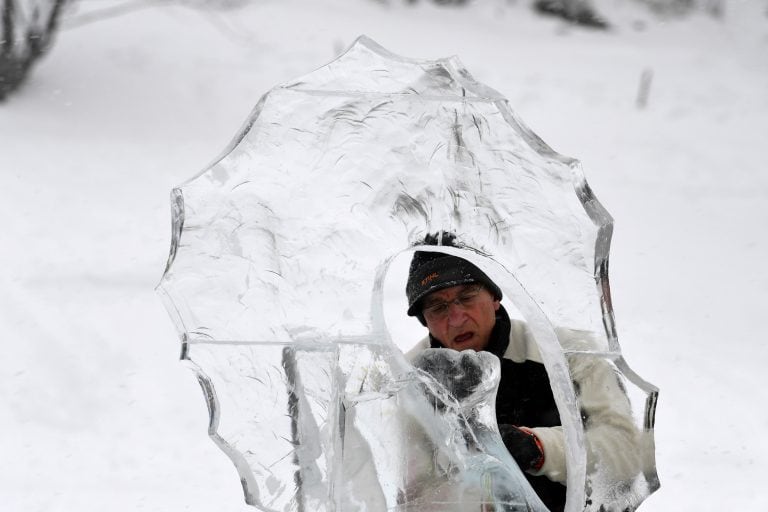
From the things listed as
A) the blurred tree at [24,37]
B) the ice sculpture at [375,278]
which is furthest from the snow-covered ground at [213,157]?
the ice sculpture at [375,278]

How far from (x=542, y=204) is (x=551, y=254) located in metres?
0.10

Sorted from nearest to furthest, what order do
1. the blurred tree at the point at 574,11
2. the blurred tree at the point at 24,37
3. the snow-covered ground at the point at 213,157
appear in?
the snow-covered ground at the point at 213,157 < the blurred tree at the point at 24,37 < the blurred tree at the point at 574,11

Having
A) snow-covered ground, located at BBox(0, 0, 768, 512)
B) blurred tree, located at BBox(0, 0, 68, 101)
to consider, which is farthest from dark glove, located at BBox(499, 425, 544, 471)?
blurred tree, located at BBox(0, 0, 68, 101)

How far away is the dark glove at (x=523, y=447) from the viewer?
1666mm

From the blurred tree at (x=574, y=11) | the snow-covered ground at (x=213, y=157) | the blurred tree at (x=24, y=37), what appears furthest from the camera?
the blurred tree at (x=574, y=11)

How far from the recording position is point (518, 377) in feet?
6.59

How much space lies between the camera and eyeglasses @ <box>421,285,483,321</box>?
2.08 metres

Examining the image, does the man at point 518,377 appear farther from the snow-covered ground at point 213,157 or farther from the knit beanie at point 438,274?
the snow-covered ground at point 213,157

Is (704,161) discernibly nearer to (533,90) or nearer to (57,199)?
(533,90)

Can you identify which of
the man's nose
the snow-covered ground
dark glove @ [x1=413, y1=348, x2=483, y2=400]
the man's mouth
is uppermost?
dark glove @ [x1=413, y1=348, x2=483, y2=400]

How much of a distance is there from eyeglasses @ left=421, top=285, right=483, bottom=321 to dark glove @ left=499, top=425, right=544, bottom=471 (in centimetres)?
43

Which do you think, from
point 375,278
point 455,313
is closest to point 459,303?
point 455,313

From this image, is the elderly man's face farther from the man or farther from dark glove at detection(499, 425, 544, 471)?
dark glove at detection(499, 425, 544, 471)

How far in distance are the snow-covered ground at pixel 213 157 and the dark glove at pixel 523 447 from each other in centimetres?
190
